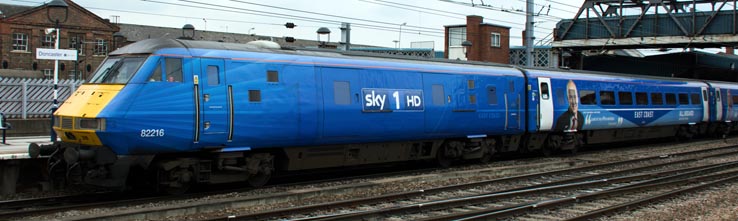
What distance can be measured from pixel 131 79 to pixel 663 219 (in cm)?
856

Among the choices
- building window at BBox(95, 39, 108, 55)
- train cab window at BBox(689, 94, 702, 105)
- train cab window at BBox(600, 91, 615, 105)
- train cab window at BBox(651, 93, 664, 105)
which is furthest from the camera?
building window at BBox(95, 39, 108, 55)

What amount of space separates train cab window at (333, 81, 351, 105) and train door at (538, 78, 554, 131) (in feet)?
24.1

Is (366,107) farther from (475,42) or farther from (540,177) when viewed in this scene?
(475,42)

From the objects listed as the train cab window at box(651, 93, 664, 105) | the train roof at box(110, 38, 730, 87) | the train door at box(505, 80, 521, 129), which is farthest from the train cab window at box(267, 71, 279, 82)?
the train cab window at box(651, 93, 664, 105)

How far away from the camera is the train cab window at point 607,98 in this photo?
21.7 m

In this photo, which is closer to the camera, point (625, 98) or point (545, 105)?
point (545, 105)

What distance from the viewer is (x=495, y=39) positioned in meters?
47.6

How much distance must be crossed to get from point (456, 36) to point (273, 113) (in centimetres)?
3761

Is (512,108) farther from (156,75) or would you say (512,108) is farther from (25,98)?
(25,98)

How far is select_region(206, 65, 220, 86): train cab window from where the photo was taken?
11750 mm

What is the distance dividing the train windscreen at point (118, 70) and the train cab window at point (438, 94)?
274 inches

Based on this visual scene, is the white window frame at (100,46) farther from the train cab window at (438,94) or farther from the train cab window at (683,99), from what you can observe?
the train cab window at (438,94)

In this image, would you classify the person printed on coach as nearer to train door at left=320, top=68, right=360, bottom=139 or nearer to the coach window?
the coach window

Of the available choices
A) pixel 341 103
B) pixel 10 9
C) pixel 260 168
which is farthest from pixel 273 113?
pixel 10 9
